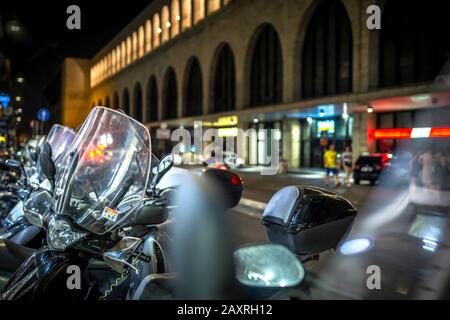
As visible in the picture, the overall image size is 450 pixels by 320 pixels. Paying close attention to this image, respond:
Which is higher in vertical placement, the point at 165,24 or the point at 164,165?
the point at 165,24

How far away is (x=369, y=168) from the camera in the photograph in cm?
2212

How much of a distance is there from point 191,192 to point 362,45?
24.7 metres

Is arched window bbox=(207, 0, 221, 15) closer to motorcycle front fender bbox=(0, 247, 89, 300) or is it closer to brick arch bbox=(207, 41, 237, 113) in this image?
brick arch bbox=(207, 41, 237, 113)

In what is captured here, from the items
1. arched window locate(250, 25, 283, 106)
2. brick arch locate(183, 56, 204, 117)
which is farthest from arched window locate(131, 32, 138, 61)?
arched window locate(250, 25, 283, 106)

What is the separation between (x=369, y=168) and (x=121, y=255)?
813 inches

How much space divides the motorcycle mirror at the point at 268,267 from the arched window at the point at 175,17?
170 feet

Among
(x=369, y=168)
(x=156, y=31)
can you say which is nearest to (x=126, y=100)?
(x=156, y=31)

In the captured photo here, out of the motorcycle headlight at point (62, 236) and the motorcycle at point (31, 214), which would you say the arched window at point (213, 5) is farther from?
the motorcycle headlight at point (62, 236)

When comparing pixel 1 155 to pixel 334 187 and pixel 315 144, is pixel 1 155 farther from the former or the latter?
pixel 315 144

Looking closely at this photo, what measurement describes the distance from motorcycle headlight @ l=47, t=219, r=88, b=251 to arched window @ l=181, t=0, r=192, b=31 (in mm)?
48929

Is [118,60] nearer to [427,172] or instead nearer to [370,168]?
[370,168]
